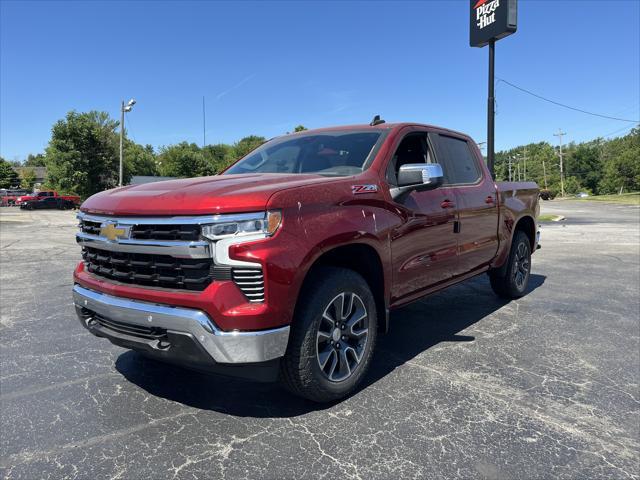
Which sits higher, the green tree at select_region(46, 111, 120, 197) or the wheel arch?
the green tree at select_region(46, 111, 120, 197)

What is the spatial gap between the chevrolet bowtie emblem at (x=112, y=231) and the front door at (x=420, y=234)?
1.76m

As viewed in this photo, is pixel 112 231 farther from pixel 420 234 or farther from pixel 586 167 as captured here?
pixel 586 167

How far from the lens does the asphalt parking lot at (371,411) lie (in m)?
2.37

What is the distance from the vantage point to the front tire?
2674mm

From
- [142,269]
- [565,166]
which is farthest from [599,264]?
[565,166]

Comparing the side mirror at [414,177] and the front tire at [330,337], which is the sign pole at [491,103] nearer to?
the side mirror at [414,177]

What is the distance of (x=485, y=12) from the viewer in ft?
46.4

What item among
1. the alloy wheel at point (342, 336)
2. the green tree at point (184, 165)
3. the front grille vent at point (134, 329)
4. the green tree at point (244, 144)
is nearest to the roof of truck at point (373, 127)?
the alloy wheel at point (342, 336)

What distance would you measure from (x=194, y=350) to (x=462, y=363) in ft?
7.30

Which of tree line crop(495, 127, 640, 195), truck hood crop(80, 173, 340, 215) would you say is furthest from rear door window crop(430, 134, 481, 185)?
tree line crop(495, 127, 640, 195)

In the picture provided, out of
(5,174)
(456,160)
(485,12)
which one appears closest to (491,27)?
(485,12)

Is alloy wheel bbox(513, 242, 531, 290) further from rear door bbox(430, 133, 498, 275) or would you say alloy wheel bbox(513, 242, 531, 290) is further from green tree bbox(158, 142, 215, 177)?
green tree bbox(158, 142, 215, 177)

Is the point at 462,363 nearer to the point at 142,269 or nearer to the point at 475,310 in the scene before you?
the point at 475,310

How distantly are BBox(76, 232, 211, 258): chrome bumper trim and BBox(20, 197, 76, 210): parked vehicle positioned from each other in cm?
4775
